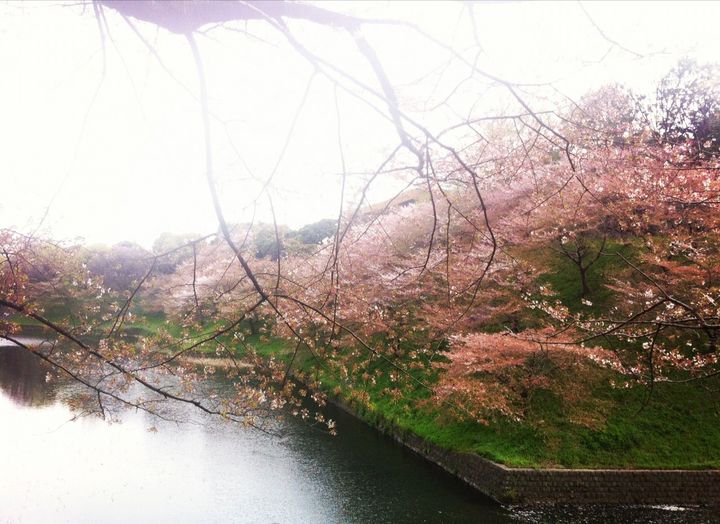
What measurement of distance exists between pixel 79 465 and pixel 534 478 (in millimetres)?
9881

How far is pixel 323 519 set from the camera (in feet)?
30.2

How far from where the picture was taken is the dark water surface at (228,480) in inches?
361

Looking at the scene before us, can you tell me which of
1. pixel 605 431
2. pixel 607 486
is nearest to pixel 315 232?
pixel 605 431

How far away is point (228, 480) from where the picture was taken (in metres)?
10.9

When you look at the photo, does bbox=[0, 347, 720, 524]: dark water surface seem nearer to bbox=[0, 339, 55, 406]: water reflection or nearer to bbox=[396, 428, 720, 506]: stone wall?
bbox=[396, 428, 720, 506]: stone wall

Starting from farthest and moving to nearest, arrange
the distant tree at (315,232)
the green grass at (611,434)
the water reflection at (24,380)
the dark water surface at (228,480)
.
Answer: the distant tree at (315,232)
the water reflection at (24,380)
the green grass at (611,434)
the dark water surface at (228,480)

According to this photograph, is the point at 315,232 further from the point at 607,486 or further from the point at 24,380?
the point at 607,486

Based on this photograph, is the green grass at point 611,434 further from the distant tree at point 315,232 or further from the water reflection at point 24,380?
the distant tree at point 315,232

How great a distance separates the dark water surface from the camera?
361 inches

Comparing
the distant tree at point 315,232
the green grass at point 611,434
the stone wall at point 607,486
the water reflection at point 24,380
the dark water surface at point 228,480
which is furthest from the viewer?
the distant tree at point 315,232

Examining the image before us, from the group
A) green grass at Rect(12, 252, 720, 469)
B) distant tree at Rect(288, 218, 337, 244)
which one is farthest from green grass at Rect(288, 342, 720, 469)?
distant tree at Rect(288, 218, 337, 244)

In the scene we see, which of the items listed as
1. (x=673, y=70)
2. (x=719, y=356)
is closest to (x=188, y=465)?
(x=719, y=356)

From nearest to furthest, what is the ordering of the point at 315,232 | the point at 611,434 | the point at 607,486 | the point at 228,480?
the point at 607,486 < the point at 611,434 < the point at 228,480 < the point at 315,232

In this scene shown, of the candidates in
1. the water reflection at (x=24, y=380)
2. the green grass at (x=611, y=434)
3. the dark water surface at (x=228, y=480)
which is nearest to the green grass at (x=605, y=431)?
the green grass at (x=611, y=434)
